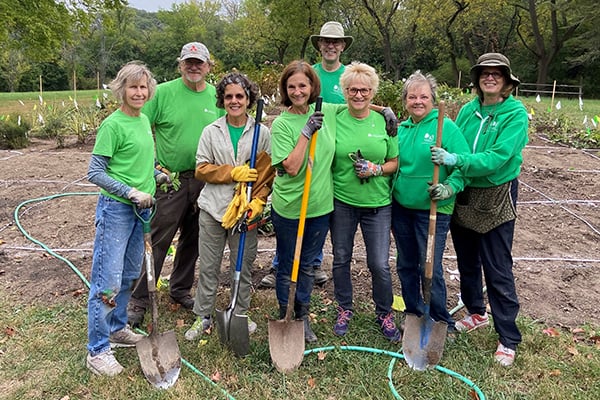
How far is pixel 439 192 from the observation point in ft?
9.07

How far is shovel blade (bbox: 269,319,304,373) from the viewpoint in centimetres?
298

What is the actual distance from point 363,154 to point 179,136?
126 centimetres

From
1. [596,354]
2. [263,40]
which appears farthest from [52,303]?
[263,40]

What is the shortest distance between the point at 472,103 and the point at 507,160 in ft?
1.56

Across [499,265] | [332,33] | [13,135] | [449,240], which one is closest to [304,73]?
[332,33]


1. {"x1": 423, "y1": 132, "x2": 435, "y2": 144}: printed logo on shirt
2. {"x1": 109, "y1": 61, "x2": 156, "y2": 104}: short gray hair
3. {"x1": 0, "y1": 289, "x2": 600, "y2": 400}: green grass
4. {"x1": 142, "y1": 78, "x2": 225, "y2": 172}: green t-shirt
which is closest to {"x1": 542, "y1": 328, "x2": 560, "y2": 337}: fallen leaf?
{"x1": 0, "y1": 289, "x2": 600, "y2": 400}: green grass

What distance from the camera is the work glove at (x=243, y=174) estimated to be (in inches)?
118

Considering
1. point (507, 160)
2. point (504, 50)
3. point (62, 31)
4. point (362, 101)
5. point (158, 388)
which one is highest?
point (504, 50)

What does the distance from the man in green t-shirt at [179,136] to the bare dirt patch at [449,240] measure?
3.37 feet

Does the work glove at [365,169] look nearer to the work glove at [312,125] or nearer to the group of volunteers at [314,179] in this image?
the group of volunteers at [314,179]

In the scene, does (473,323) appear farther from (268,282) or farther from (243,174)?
(243,174)

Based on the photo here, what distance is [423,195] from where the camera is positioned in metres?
2.95

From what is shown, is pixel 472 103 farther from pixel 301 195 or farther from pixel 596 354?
pixel 596 354

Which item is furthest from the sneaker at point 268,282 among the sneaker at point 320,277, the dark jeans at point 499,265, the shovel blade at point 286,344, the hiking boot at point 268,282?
the dark jeans at point 499,265
